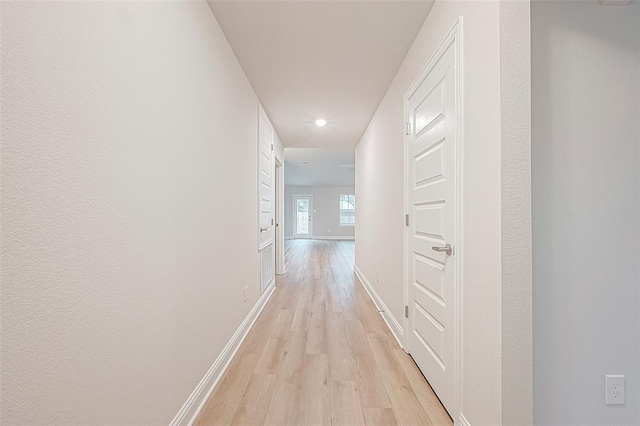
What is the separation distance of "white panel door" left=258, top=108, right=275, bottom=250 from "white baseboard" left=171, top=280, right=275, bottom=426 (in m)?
1.11

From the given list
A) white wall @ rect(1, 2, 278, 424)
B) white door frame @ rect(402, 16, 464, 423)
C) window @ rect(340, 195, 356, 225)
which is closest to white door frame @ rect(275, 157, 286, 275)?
white wall @ rect(1, 2, 278, 424)

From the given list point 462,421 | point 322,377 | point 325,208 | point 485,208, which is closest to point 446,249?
point 485,208

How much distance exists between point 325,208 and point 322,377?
453 inches

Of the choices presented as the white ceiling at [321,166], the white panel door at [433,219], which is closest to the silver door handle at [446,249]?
the white panel door at [433,219]

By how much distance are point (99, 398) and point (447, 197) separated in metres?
1.63

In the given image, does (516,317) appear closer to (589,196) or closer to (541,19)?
(589,196)

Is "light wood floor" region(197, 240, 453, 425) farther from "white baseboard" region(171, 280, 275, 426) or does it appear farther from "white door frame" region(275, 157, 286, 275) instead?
"white door frame" region(275, 157, 286, 275)

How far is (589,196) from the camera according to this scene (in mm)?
1256

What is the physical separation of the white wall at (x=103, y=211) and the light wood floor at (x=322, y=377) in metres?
0.36

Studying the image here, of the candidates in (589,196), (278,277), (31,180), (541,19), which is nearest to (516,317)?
(589,196)

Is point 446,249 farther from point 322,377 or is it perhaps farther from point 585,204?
point 322,377

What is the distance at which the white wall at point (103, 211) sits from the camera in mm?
683

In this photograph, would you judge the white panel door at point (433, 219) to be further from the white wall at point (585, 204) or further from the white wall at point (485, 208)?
the white wall at point (585, 204)

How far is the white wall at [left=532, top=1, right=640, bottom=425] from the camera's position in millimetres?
1253
